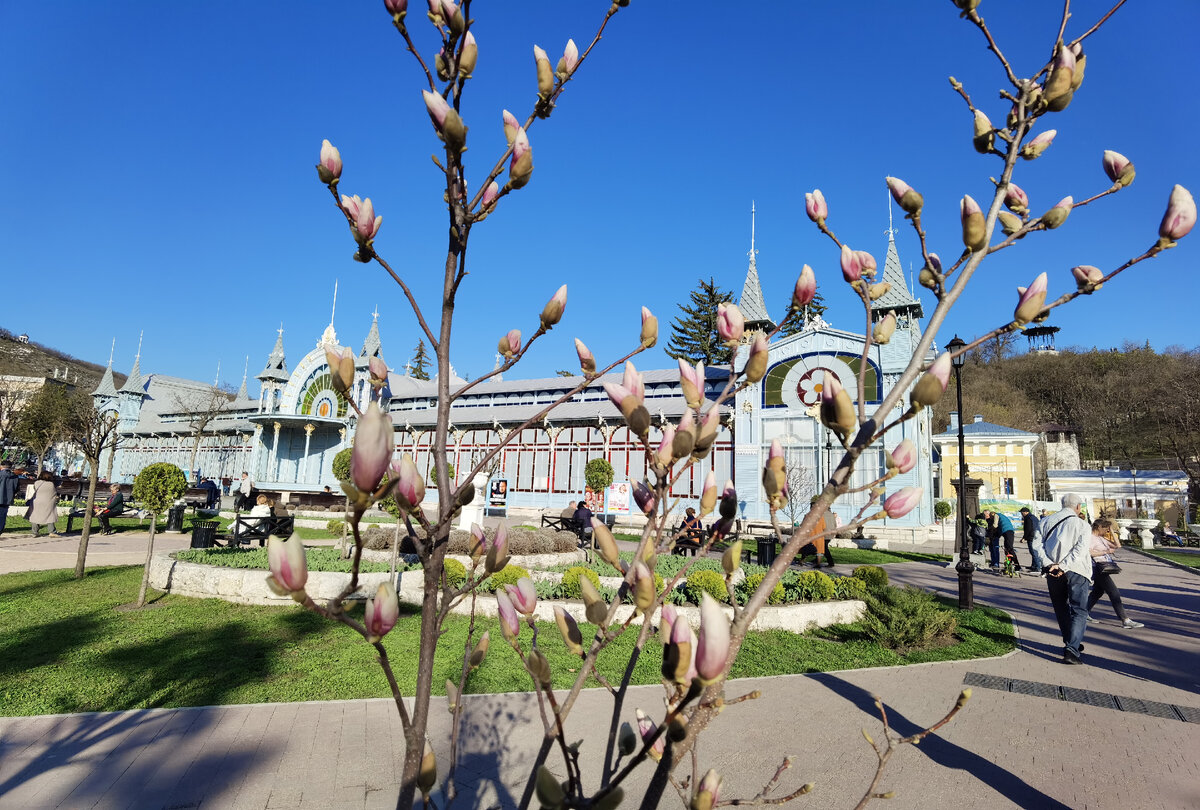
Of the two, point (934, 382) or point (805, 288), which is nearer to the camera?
point (934, 382)

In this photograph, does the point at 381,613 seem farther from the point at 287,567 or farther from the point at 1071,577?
the point at 1071,577

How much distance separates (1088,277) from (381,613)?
65.7 inches

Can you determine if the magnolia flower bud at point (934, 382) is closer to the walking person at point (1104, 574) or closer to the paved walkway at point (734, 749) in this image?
the paved walkway at point (734, 749)

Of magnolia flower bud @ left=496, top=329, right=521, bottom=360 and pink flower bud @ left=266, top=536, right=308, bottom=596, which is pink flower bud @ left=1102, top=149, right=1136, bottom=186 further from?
pink flower bud @ left=266, top=536, right=308, bottom=596

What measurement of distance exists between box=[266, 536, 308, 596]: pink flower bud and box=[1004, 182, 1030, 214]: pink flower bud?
1713mm

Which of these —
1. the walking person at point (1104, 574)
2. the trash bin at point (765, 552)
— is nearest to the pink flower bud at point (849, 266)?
the walking person at point (1104, 574)

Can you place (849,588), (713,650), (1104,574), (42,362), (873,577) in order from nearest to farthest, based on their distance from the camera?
(713,650) < (1104,574) < (849,588) < (873,577) < (42,362)

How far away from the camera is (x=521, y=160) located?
4.51 ft

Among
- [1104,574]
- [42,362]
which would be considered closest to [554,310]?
[1104,574]

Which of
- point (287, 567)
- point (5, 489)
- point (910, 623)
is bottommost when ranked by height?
point (910, 623)

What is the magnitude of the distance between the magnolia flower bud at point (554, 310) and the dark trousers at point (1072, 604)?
27.4ft

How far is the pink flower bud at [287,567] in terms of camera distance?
931mm

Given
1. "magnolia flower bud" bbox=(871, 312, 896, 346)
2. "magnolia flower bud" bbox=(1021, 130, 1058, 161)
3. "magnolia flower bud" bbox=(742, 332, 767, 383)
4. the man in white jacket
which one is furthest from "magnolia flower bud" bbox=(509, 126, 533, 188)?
the man in white jacket

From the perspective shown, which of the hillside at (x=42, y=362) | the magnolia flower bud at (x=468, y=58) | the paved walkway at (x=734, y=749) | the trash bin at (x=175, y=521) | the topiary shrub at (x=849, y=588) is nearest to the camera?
the magnolia flower bud at (x=468, y=58)
